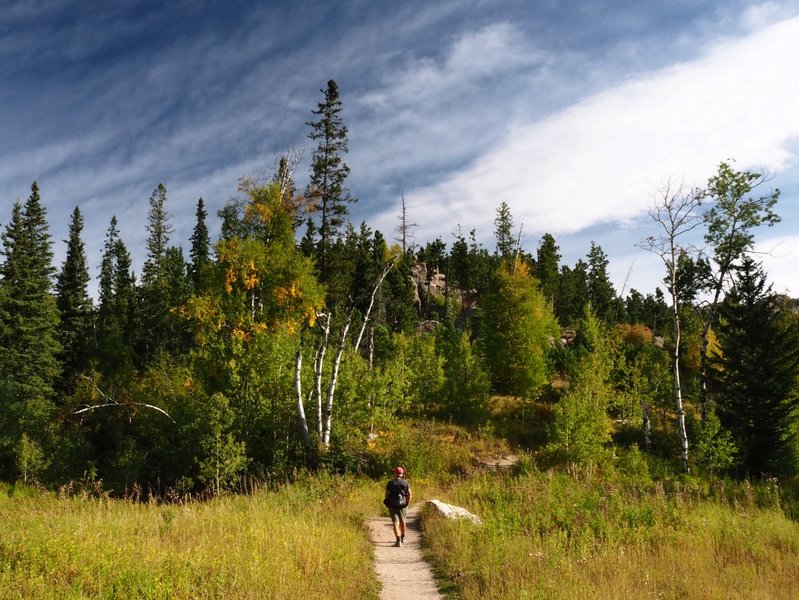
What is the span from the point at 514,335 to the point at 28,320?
3947 cm

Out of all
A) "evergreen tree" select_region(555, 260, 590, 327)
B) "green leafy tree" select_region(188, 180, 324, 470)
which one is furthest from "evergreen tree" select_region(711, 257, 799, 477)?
"evergreen tree" select_region(555, 260, 590, 327)

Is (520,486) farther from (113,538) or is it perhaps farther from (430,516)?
(113,538)

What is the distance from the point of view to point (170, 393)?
87.9 ft

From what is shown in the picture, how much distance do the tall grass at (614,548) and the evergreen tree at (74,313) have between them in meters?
48.5

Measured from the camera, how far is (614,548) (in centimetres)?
940

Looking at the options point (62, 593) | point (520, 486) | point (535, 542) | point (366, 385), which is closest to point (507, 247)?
point (366, 385)

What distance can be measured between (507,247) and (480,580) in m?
70.1

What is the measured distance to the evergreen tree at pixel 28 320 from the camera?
3300 cm

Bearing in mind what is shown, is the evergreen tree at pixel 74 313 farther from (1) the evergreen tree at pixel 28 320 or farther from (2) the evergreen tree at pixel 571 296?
(2) the evergreen tree at pixel 571 296

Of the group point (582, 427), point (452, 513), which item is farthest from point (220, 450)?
point (582, 427)

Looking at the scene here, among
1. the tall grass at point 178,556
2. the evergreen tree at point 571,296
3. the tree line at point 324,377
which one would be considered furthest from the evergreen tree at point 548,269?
the tall grass at point 178,556

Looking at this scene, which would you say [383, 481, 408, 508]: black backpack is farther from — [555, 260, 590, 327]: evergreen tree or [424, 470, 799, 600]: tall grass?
[555, 260, 590, 327]: evergreen tree

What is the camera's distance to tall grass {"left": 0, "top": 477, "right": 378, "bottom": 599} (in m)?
5.86

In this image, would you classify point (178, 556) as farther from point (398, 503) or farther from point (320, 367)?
point (320, 367)
